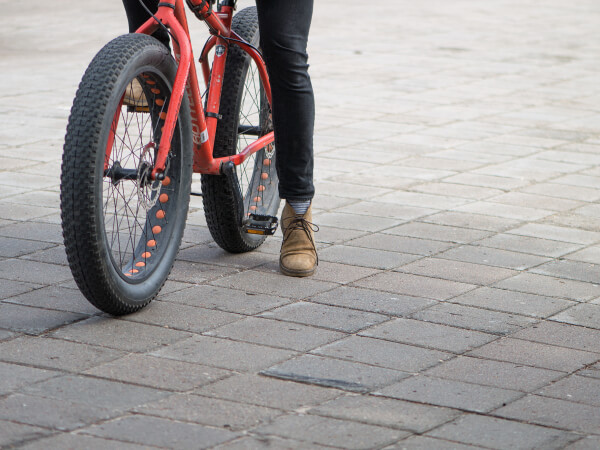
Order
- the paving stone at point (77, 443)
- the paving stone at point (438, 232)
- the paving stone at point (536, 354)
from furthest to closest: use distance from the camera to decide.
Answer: the paving stone at point (438, 232), the paving stone at point (536, 354), the paving stone at point (77, 443)

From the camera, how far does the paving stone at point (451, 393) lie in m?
2.94

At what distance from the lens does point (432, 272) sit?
13.6ft

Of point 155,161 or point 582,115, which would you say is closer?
point 155,161

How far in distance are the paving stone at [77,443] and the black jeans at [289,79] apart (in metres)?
1.74

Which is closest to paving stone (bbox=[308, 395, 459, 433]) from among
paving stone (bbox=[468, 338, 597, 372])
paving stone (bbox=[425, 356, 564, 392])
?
paving stone (bbox=[425, 356, 564, 392])

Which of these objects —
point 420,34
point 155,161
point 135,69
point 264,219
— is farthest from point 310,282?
point 420,34

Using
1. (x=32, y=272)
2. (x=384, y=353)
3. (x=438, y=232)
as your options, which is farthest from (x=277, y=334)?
(x=438, y=232)

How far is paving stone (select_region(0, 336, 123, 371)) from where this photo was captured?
3117mm

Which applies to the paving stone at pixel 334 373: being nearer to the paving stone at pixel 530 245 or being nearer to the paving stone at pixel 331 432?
the paving stone at pixel 331 432

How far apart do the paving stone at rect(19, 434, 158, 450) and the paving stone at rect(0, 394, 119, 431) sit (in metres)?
0.06

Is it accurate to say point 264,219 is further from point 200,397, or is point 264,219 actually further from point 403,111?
point 403,111

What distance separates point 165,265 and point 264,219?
1.99 ft

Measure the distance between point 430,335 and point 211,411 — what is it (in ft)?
3.04

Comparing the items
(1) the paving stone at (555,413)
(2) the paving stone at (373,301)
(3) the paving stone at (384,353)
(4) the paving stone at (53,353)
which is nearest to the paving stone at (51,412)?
(4) the paving stone at (53,353)
